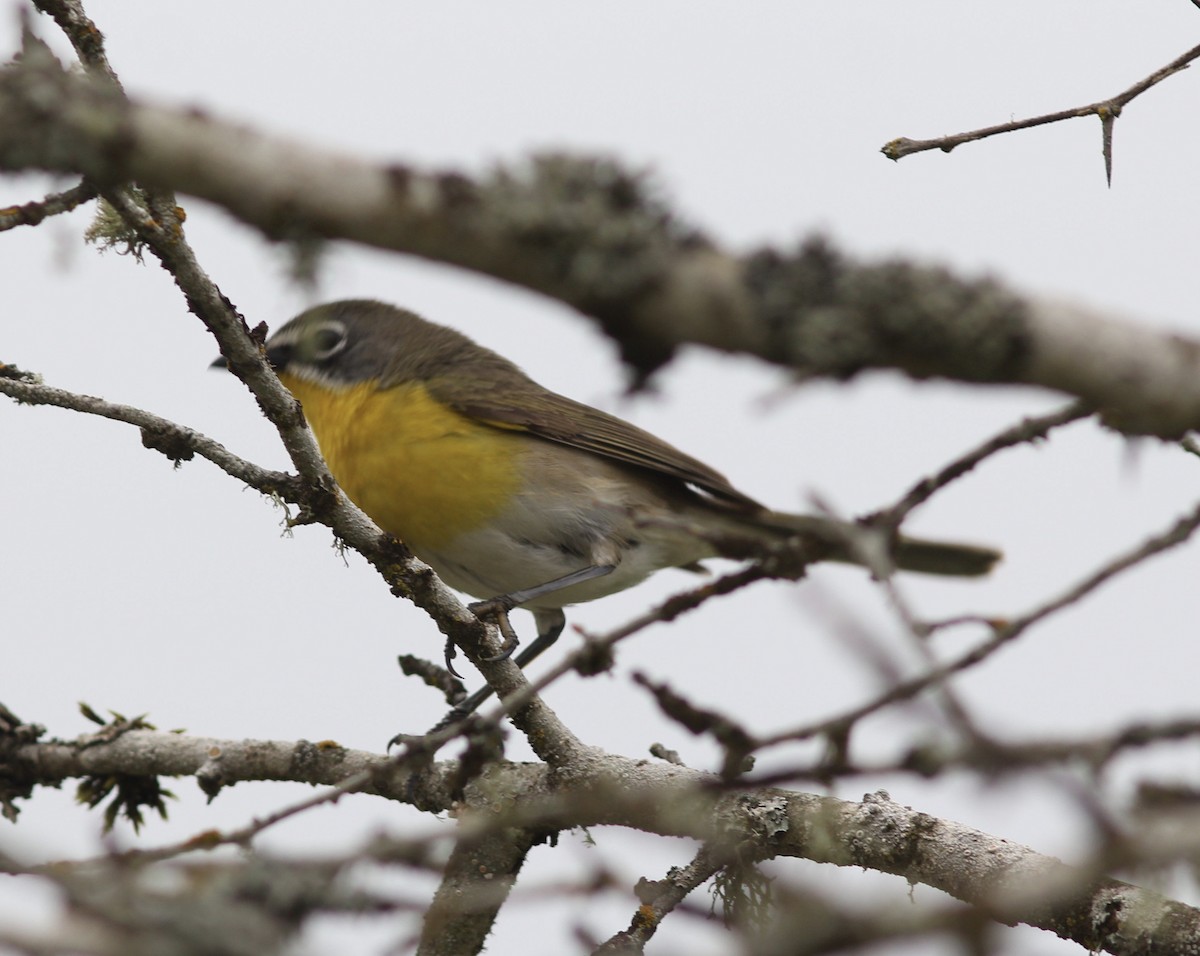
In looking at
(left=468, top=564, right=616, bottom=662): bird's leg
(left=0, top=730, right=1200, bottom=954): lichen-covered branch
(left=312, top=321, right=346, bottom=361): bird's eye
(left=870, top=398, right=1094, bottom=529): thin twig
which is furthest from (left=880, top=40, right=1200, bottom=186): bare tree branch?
(left=312, top=321, right=346, bottom=361): bird's eye

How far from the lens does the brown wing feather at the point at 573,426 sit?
23.7 ft

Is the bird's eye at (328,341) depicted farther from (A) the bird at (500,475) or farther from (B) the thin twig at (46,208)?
(B) the thin twig at (46,208)

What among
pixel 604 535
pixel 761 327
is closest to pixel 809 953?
pixel 761 327

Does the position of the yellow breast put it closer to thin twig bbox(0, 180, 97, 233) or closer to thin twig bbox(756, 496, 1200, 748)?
thin twig bbox(0, 180, 97, 233)

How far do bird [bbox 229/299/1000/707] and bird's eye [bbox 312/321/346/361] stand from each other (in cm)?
1

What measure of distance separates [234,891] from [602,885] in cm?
63

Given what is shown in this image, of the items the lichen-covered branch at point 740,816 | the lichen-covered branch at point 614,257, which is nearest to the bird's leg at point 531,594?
the lichen-covered branch at point 740,816

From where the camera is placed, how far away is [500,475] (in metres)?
6.98

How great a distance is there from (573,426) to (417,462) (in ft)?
3.45

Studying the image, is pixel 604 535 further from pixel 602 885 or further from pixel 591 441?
pixel 602 885

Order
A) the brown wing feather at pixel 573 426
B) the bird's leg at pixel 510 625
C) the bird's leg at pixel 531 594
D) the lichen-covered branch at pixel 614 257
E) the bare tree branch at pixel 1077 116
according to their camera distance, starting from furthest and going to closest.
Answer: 1. the brown wing feather at pixel 573 426
2. the bird's leg at pixel 531 594
3. the bird's leg at pixel 510 625
4. the bare tree branch at pixel 1077 116
5. the lichen-covered branch at pixel 614 257

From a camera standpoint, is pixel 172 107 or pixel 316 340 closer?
pixel 172 107

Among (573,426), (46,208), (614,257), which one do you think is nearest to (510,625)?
(573,426)

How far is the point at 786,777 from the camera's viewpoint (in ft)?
7.77
